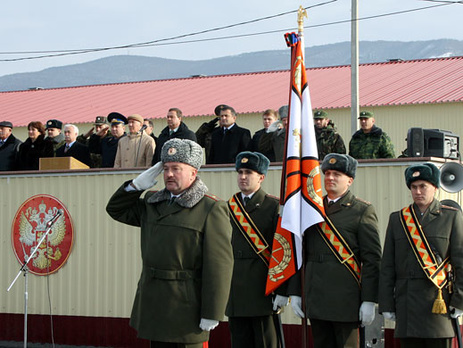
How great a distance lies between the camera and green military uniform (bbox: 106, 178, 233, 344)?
5707 millimetres

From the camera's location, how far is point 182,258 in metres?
5.75

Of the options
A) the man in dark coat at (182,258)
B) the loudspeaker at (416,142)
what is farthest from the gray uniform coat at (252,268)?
the loudspeaker at (416,142)

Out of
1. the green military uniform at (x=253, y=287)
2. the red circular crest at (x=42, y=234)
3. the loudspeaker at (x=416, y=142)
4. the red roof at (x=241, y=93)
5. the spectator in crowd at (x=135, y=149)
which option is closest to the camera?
the green military uniform at (x=253, y=287)

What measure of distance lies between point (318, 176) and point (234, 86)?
24849mm

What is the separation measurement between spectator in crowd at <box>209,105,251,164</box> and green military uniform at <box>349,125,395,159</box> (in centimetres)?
141

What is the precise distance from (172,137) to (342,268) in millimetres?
4294

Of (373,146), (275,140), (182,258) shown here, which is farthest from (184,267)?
(275,140)

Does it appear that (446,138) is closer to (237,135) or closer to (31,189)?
(237,135)

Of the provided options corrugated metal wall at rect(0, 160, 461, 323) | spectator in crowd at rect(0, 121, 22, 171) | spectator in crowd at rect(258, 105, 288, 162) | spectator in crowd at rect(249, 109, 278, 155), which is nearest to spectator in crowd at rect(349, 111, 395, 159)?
spectator in crowd at rect(258, 105, 288, 162)

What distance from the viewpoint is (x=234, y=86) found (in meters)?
31.8

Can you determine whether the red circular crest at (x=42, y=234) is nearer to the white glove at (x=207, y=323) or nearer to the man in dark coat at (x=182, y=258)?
the man in dark coat at (x=182, y=258)

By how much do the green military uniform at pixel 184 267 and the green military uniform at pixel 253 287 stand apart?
143 cm

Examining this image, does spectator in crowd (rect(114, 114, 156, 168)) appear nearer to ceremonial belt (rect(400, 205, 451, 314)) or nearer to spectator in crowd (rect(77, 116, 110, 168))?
Answer: spectator in crowd (rect(77, 116, 110, 168))

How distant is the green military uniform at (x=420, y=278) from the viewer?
6.44 metres
